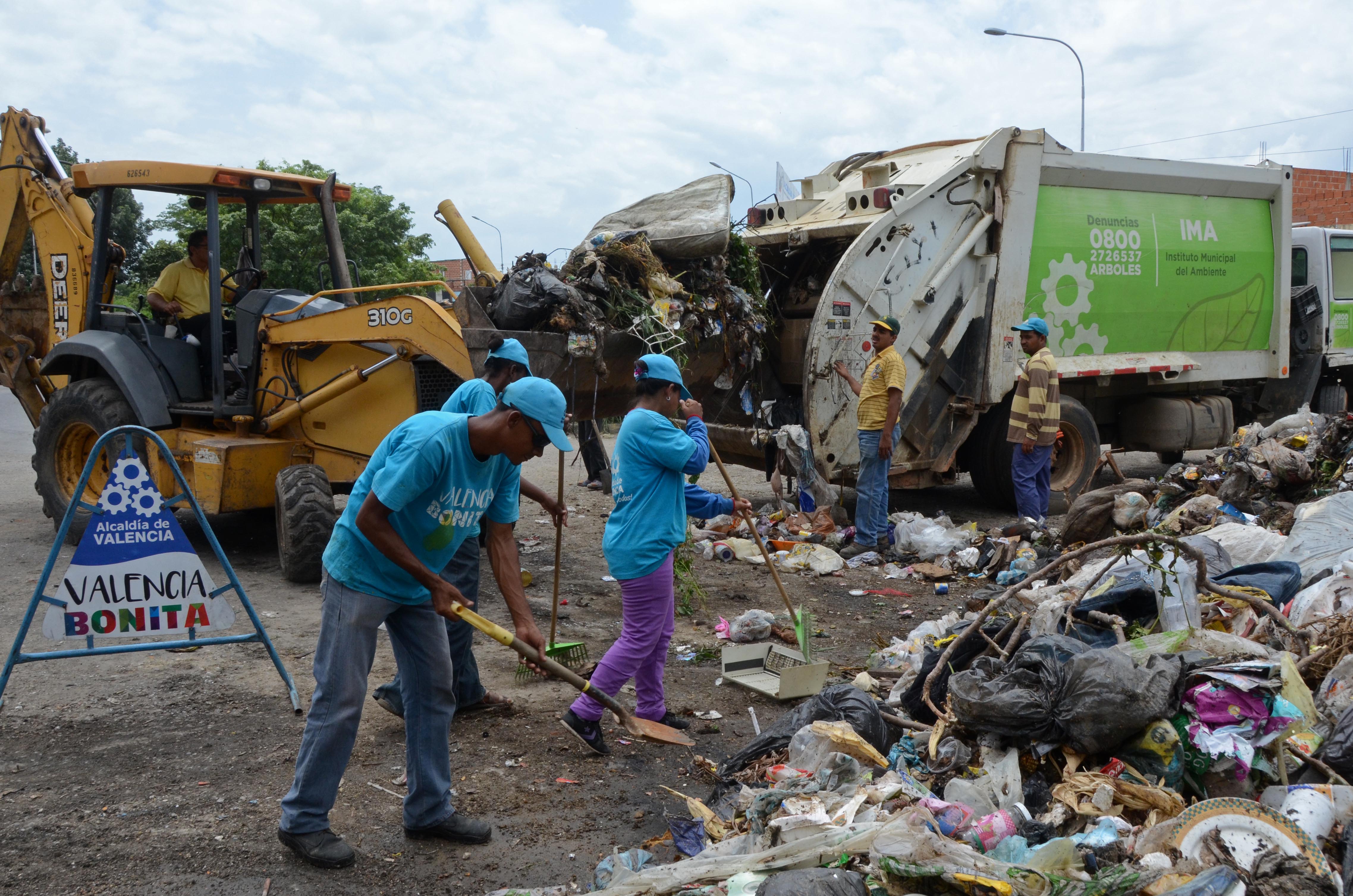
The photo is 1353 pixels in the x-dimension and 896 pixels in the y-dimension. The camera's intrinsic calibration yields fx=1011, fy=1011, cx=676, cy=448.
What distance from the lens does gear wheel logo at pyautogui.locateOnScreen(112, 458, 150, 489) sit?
3.89 m

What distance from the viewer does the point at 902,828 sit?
261 cm

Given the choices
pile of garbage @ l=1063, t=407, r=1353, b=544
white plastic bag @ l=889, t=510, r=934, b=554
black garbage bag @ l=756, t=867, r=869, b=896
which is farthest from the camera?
white plastic bag @ l=889, t=510, r=934, b=554

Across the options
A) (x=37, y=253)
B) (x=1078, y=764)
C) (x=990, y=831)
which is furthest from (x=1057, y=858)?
(x=37, y=253)

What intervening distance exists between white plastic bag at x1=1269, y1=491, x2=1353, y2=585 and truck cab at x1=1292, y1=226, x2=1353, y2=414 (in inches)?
198

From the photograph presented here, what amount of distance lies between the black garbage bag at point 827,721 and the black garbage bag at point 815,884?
0.95 metres

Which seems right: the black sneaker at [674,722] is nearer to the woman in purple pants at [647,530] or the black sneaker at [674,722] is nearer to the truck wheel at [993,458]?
the woman in purple pants at [647,530]

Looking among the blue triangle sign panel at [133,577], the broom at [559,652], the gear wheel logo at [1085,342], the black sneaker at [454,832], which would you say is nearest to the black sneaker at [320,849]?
the black sneaker at [454,832]

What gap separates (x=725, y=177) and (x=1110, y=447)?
503cm

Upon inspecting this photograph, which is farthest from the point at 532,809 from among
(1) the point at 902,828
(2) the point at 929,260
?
(2) the point at 929,260

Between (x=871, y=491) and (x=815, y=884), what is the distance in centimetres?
487

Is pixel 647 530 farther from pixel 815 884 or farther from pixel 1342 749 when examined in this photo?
pixel 1342 749

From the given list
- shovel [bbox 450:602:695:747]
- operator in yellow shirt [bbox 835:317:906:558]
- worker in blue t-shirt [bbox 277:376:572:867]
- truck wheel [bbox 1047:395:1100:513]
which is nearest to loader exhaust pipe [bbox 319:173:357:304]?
operator in yellow shirt [bbox 835:317:906:558]

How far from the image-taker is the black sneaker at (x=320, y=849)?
9.54ft

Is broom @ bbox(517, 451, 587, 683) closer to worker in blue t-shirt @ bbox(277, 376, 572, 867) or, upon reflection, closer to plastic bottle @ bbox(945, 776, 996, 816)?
worker in blue t-shirt @ bbox(277, 376, 572, 867)
